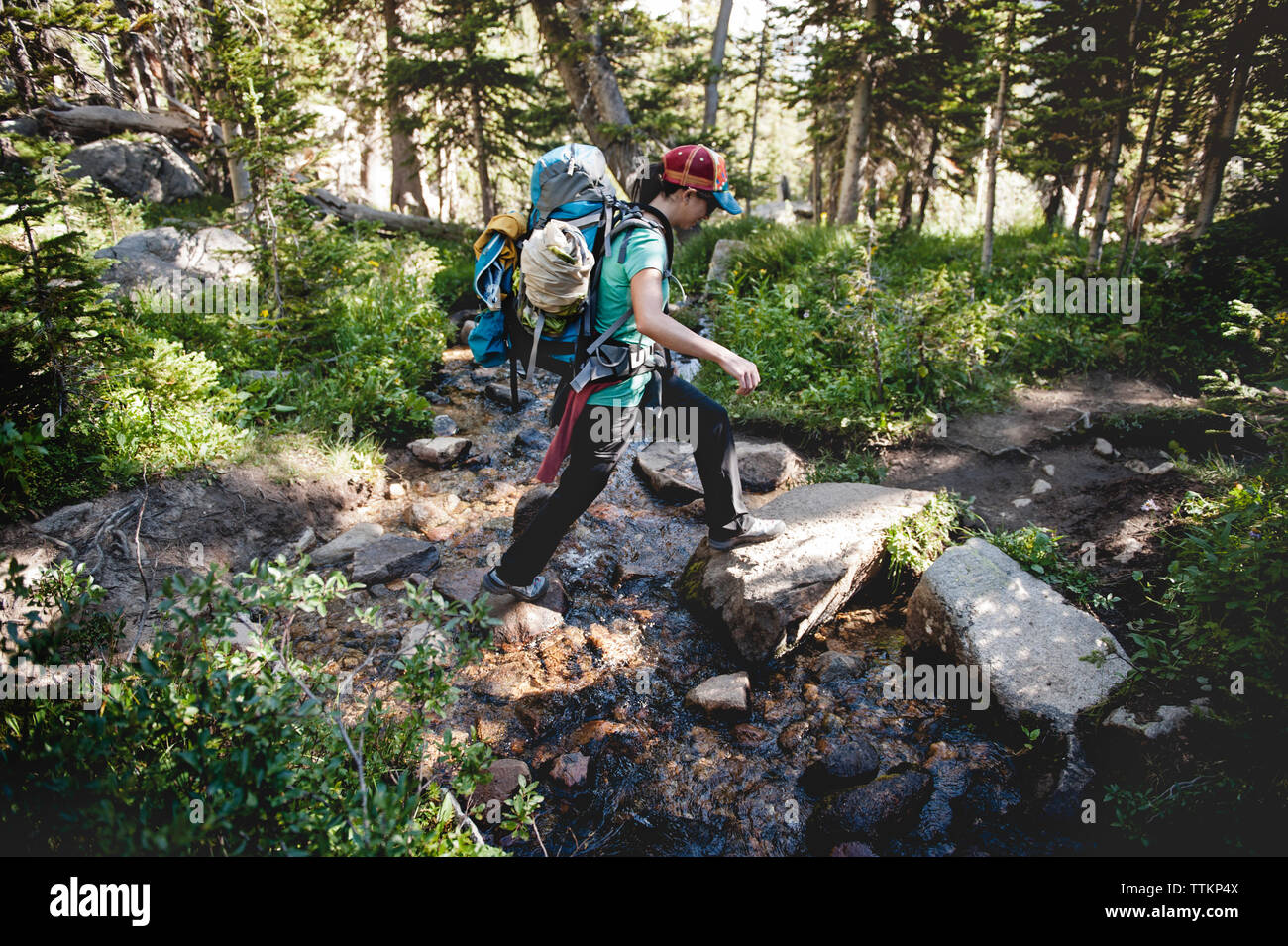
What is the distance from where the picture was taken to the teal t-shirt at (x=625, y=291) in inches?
132

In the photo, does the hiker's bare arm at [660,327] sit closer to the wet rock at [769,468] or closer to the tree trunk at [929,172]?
the wet rock at [769,468]

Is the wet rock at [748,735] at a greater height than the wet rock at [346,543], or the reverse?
the wet rock at [346,543]

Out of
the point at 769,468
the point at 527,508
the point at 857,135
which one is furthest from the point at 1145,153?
the point at 527,508

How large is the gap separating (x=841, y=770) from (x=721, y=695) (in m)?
0.78

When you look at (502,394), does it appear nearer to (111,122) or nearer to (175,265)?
(175,265)

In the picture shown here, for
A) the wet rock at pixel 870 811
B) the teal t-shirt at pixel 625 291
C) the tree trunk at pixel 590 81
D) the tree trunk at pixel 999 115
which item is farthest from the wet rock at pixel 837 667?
the tree trunk at pixel 590 81

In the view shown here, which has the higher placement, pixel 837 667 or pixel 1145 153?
pixel 1145 153

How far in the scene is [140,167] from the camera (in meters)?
13.6

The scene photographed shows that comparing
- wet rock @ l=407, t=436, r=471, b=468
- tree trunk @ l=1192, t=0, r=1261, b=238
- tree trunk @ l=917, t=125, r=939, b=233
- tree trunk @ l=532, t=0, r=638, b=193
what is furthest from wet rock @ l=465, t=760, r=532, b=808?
tree trunk @ l=917, t=125, r=939, b=233

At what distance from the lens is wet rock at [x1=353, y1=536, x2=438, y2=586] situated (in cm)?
501

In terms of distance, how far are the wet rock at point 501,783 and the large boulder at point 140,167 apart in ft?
49.9

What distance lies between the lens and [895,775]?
11.3 feet

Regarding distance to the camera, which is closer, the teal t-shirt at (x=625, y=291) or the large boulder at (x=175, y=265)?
the teal t-shirt at (x=625, y=291)
